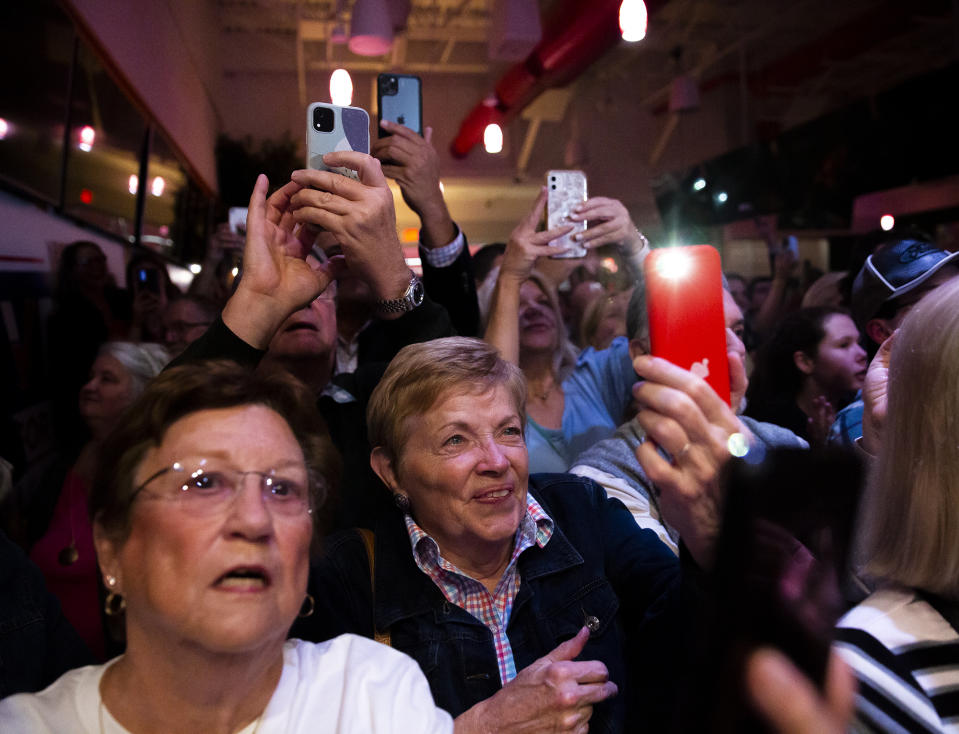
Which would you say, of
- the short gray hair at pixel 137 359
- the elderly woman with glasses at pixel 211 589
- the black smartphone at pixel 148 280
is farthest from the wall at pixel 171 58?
the elderly woman with glasses at pixel 211 589

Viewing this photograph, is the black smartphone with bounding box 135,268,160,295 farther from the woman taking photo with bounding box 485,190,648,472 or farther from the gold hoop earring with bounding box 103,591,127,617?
the gold hoop earring with bounding box 103,591,127,617

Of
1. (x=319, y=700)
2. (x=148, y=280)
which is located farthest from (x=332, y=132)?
(x=148, y=280)

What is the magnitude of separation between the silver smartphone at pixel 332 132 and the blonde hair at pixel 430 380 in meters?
0.40

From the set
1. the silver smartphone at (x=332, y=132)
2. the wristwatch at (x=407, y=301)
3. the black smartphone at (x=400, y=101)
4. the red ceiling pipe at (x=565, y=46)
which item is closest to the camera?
the silver smartphone at (x=332, y=132)

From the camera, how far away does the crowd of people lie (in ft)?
3.28

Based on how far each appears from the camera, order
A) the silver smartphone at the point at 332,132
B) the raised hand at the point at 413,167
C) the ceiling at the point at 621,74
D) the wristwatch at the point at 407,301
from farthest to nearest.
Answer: the ceiling at the point at 621,74 → the raised hand at the point at 413,167 → the wristwatch at the point at 407,301 → the silver smartphone at the point at 332,132

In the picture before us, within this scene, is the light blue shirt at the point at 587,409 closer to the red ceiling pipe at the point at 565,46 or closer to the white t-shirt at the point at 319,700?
the white t-shirt at the point at 319,700

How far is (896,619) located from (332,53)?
35.0 feet

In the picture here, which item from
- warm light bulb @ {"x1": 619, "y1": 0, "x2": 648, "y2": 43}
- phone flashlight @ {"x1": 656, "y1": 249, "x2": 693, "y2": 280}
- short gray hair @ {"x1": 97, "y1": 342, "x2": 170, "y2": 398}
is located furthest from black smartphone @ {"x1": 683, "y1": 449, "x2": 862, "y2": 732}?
warm light bulb @ {"x1": 619, "y1": 0, "x2": 648, "y2": 43}

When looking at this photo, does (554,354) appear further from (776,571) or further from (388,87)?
(776,571)

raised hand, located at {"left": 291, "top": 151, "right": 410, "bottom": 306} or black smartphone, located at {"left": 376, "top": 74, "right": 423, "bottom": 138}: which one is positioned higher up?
black smartphone, located at {"left": 376, "top": 74, "right": 423, "bottom": 138}

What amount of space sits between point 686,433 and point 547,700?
63 centimetres

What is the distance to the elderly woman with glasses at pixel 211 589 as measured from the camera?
3.44 ft

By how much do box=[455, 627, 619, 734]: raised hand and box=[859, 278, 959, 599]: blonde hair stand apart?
1.55 feet
